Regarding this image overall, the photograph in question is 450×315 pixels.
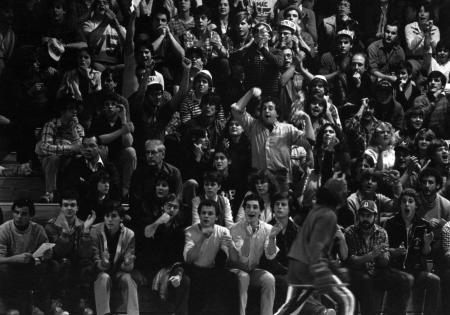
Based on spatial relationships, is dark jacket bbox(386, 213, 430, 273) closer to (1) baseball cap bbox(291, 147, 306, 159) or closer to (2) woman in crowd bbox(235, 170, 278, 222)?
(2) woman in crowd bbox(235, 170, 278, 222)

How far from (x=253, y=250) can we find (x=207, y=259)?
1.69ft

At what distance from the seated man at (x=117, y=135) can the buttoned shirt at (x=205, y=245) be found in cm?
138

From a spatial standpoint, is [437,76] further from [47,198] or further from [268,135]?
[47,198]

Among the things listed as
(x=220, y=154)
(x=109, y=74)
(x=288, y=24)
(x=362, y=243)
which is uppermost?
(x=288, y=24)

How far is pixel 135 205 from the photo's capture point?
44.4 ft

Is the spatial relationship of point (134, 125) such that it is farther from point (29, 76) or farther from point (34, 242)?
point (34, 242)

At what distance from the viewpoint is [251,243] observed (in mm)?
13250

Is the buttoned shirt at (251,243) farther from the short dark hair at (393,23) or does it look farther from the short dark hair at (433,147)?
the short dark hair at (393,23)

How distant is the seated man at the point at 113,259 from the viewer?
12867mm

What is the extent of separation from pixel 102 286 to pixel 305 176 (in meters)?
2.99

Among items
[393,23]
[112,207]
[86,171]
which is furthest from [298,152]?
[393,23]

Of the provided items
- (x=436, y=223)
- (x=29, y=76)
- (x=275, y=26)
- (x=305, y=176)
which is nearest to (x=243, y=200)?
(x=305, y=176)

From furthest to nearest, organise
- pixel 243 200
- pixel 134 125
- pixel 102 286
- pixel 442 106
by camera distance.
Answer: pixel 442 106, pixel 134 125, pixel 243 200, pixel 102 286

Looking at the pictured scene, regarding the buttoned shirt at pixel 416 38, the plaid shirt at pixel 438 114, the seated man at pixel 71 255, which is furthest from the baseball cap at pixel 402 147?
the seated man at pixel 71 255
